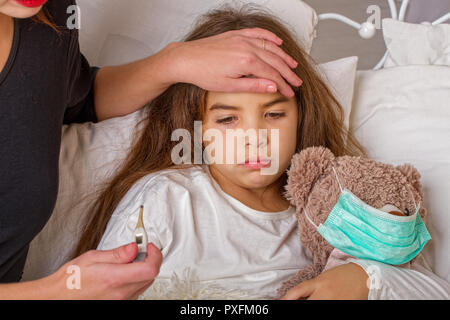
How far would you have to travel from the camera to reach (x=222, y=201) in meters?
1.20

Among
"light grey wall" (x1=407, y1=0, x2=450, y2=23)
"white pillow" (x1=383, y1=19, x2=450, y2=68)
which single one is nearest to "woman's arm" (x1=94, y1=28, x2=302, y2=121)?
"white pillow" (x1=383, y1=19, x2=450, y2=68)

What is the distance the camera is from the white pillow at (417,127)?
1289 millimetres

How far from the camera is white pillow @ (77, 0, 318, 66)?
Answer: 1.53 meters

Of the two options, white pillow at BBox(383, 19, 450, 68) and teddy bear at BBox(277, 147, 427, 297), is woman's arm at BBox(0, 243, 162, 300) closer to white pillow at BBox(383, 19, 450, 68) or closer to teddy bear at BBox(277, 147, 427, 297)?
teddy bear at BBox(277, 147, 427, 297)

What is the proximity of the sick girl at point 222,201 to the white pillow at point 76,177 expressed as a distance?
33mm

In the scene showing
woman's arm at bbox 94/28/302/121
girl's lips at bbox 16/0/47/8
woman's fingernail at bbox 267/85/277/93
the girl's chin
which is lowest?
the girl's chin

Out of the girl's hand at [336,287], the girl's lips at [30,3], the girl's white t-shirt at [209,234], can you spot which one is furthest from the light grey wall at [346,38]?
the girl's lips at [30,3]

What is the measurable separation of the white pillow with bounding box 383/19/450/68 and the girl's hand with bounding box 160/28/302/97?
683 mm

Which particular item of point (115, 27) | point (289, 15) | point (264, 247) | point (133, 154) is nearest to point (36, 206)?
point (133, 154)

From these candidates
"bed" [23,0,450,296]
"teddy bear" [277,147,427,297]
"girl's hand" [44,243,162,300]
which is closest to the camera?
"girl's hand" [44,243,162,300]

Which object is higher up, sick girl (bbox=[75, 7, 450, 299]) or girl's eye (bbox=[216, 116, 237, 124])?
girl's eye (bbox=[216, 116, 237, 124])

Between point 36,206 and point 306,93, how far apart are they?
759 millimetres

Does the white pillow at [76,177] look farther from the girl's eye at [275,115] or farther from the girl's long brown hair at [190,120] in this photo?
the girl's eye at [275,115]

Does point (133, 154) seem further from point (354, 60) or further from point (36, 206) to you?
point (354, 60)
